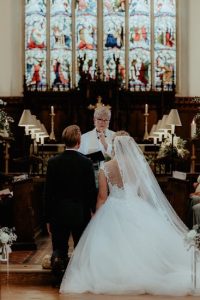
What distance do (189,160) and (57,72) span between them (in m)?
3.55

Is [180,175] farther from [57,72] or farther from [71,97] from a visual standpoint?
[57,72]

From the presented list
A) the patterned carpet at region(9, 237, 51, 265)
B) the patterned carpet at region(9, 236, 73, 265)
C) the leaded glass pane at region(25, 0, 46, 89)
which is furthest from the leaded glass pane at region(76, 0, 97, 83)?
the patterned carpet at region(9, 237, 51, 265)

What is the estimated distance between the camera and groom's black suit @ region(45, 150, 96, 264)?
6008 mm

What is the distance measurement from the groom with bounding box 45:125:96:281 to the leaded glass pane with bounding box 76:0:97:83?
9.41m

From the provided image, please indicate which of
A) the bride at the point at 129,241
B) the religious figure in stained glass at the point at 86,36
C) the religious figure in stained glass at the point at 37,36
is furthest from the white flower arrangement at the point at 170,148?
the bride at the point at 129,241

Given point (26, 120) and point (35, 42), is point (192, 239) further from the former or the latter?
point (35, 42)

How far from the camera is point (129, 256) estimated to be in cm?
612

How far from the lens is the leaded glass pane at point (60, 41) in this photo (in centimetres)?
1541

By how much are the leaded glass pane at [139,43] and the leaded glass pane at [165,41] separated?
195 millimetres

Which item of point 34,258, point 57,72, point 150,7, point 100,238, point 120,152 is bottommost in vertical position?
point 34,258

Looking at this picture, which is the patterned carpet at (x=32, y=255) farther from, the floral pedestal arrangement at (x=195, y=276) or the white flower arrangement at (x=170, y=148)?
the white flower arrangement at (x=170, y=148)

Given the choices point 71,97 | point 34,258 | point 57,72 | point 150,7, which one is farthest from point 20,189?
point 150,7

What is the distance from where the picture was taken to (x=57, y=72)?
50.6 feet

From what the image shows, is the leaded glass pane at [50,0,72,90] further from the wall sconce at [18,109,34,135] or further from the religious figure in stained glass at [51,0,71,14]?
the wall sconce at [18,109,34,135]
